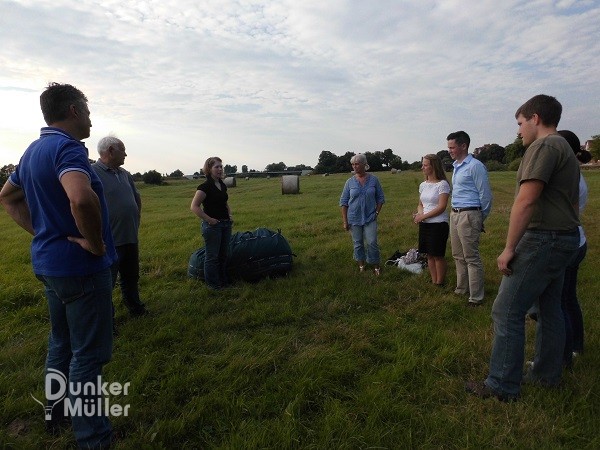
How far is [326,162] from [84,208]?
87.4 meters

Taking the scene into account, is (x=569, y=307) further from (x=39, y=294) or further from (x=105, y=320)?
(x=39, y=294)

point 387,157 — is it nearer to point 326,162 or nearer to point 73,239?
point 326,162

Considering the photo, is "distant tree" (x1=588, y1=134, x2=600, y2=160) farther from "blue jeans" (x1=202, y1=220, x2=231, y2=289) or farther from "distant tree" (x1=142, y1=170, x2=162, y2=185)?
"blue jeans" (x1=202, y1=220, x2=231, y2=289)

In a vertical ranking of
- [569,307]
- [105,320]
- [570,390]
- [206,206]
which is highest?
[206,206]

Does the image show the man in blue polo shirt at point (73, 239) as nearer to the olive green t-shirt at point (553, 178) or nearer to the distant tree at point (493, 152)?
the olive green t-shirt at point (553, 178)

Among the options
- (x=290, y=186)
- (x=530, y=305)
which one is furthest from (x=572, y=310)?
(x=290, y=186)

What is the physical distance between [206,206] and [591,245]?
310 inches

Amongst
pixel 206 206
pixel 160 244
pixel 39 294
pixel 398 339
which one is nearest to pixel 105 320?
pixel 398 339

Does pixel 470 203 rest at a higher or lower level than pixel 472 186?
lower

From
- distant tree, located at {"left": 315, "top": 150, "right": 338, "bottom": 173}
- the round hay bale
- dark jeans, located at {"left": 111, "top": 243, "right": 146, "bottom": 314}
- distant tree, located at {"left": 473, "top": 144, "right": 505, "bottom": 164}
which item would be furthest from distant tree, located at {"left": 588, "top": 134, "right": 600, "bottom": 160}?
dark jeans, located at {"left": 111, "top": 243, "right": 146, "bottom": 314}

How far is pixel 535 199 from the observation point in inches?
108

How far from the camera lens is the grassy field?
2.76 m

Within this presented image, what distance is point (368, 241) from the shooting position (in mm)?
6637

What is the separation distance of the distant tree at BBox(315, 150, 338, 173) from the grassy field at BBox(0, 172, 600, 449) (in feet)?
261
